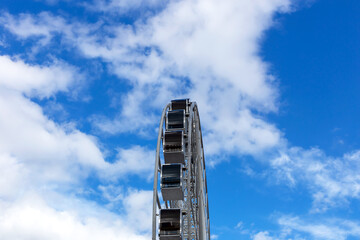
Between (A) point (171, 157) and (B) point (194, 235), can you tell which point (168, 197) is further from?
(B) point (194, 235)

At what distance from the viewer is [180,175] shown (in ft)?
75.6

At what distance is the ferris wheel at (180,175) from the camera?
2166 cm

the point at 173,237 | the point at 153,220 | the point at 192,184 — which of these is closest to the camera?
the point at 153,220

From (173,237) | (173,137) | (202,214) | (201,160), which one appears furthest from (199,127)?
(173,237)

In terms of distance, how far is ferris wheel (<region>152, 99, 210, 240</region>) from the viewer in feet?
71.1

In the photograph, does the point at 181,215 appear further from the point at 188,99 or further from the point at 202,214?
the point at 188,99

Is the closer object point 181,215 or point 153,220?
point 153,220

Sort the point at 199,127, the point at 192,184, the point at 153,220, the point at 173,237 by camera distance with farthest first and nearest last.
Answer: the point at 199,127
the point at 192,184
the point at 173,237
the point at 153,220

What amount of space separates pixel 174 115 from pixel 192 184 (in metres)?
4.57

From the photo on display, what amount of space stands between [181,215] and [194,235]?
457 centimetres

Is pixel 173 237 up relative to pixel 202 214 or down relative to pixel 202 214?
down

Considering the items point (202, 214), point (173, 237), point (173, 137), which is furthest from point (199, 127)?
point (173, 237)

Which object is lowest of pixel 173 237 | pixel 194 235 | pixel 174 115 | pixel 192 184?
pixel 173 237

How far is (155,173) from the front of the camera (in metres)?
21.4
